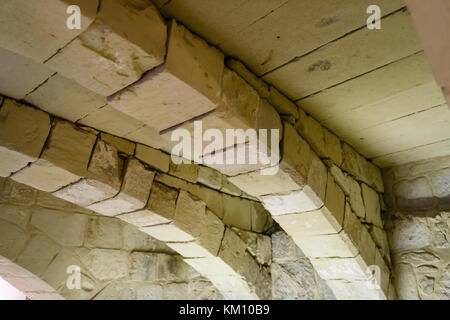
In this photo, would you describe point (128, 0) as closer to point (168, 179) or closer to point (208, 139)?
point (208, 139)

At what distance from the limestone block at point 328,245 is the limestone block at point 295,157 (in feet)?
1.79

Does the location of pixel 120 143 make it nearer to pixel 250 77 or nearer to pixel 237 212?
pixel 250 77

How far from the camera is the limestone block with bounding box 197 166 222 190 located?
8.86ft

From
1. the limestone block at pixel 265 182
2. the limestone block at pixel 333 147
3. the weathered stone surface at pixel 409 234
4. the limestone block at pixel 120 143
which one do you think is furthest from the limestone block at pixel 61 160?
the weathered stone surface at pixel 409 234

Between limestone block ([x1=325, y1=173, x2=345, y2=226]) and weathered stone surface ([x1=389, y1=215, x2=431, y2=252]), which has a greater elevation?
limestone block ([x1=325, y1=173, x2=345, y2=226])

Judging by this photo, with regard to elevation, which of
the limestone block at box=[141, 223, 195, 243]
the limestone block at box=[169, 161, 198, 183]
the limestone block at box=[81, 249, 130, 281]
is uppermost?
the limestone block at box=[169, 161, 198, 183]

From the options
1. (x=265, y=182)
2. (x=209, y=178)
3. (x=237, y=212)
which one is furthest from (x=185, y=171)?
(x=265, y=182)

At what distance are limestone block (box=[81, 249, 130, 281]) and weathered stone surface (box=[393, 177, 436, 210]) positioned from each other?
7.87 feet

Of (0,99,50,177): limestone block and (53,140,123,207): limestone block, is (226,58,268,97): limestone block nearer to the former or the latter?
(53,140,123,207): limestone block

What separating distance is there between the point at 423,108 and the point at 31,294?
314 centimetres

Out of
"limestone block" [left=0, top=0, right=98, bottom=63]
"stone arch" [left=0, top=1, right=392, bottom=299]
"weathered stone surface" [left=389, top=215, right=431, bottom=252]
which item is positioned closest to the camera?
"limestone block" [left=0, top=0, right=98, bottom=63]

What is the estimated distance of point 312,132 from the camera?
6.72 ft

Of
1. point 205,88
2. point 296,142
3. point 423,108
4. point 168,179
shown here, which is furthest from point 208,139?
point 423,108

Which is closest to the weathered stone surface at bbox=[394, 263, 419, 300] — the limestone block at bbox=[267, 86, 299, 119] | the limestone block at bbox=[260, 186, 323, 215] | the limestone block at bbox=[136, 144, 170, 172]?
the limestone block at bbox=[260, 186, 323, 215]
